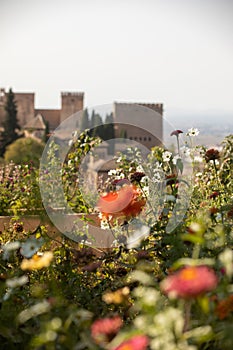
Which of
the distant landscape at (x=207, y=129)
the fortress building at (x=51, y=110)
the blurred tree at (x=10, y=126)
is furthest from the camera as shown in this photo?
the fortress building at (x=51, y=110)

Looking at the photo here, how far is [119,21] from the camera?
283 inches

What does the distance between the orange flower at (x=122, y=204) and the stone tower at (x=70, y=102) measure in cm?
5486

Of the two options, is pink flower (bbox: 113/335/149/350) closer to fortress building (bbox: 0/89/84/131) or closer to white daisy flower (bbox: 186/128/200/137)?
white daisy flower (bbox: 186/128/200/137)

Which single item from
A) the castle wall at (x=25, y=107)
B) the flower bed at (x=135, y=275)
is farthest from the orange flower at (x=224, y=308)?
the castle wall at (x=25, y=107)

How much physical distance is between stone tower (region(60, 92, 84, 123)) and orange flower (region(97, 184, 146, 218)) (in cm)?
5486

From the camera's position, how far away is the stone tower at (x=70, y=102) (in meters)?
56.9

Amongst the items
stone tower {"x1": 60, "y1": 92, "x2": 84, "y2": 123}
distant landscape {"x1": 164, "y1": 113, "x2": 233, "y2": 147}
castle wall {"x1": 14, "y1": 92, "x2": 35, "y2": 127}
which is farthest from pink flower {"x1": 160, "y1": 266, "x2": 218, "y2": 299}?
stone tower {"x1": 60, "y1": 92, "x2": 84, "y2": 123}

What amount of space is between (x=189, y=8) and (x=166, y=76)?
13065mm

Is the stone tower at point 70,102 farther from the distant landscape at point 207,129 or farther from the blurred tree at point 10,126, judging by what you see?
the distant landscape at point 207,129

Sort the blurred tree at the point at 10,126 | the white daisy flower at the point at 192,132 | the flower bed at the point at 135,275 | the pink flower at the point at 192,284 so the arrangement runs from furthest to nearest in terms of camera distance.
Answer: the blurred tree at the point at 10,126, the white daisy flower at the point at 192,132, the flower bed at the point at 135,275, the pink flower at the point at 192,284

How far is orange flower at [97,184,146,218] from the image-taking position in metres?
2.04

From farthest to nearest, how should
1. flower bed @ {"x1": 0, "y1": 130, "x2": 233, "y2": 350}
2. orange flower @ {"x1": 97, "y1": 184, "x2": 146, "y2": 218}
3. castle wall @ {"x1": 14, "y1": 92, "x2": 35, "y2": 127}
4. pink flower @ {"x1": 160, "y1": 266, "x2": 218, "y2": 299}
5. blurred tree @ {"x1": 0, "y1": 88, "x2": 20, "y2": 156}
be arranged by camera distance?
castle wall @ {"x1": 14, "y1": 92, "x2": 35, "y2": 127} < blurred tree @ {"x1": 0, "y1": 88, "x2": 20, "y2": 156} < orange flower @ {"x1": 97, "y1": 184, "x2": 146, "y2": 218} < flower bed @ {"x1": 0, "y1": 130, "x2": 233, "y2": 350} < pink flower @ {"x1": 160, "y1": 266, "x2": 218, "y2": 299}

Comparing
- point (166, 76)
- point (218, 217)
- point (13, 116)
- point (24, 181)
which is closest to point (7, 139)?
point (13, 116)

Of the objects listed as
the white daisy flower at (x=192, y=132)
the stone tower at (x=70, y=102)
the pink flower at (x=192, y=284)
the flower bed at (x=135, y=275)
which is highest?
the white daisy flower at (x=192, y=132)
